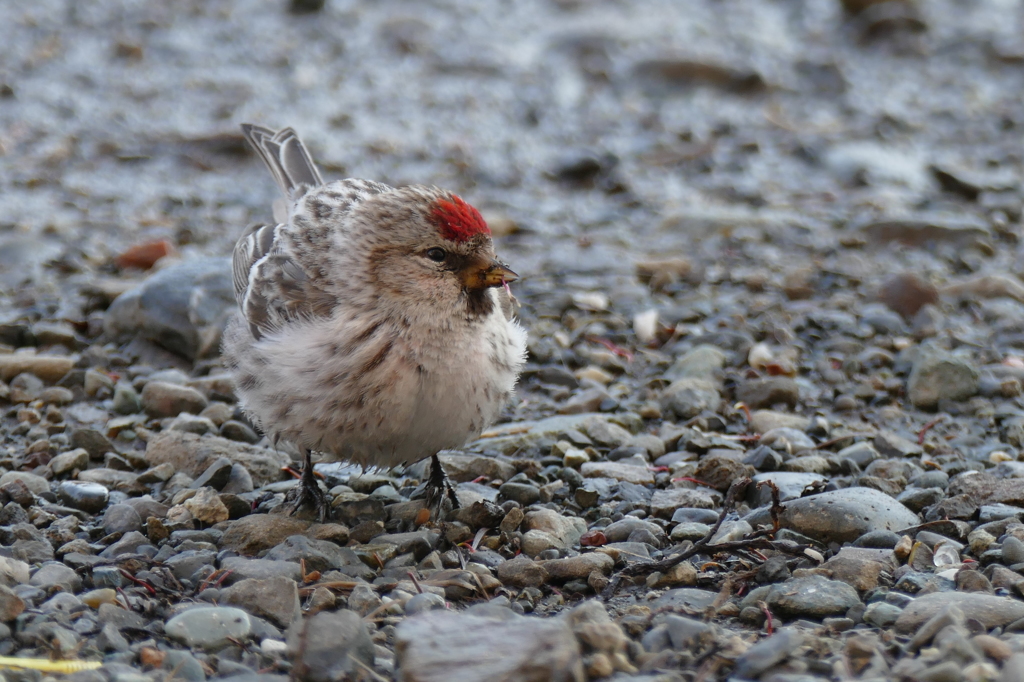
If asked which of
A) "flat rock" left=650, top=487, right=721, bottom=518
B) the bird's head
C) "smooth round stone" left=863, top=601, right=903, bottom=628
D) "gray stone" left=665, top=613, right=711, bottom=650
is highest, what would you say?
the bird's head

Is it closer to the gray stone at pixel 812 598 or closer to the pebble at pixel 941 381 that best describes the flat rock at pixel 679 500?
the gray stone at pixel 812 598

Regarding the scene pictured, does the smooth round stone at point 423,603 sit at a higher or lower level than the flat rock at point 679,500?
higher

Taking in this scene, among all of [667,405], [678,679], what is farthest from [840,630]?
[667,405]

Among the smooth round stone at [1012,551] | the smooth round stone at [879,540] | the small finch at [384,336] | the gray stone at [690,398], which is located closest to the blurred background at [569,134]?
the gray stone at [690,398]

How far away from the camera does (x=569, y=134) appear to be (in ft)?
29.8

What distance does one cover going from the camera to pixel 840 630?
3.00 m

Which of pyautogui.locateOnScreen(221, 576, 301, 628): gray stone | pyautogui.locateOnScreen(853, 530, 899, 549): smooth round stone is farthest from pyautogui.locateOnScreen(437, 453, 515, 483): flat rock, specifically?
pyautogui.locateOnScreen(853, 530, 899, 549): smooth round stone

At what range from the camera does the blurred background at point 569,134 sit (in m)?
6.71

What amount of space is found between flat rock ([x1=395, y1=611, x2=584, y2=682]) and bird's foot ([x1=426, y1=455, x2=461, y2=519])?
1315 mm

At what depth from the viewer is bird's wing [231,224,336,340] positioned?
3.75 m

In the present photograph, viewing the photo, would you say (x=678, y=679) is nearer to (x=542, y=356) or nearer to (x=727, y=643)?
(x=727, y=643)

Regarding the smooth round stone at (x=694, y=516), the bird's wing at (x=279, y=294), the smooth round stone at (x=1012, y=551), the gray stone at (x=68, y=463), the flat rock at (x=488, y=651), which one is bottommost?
the smooth round stone at (x=694, y=516)

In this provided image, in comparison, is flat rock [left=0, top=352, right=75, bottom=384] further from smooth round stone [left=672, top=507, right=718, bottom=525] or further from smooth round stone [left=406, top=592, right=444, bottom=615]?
smooth round stone [left=672, top=507, right=718, bottom=525]

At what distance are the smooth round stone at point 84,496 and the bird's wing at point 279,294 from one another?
769 millimetres
